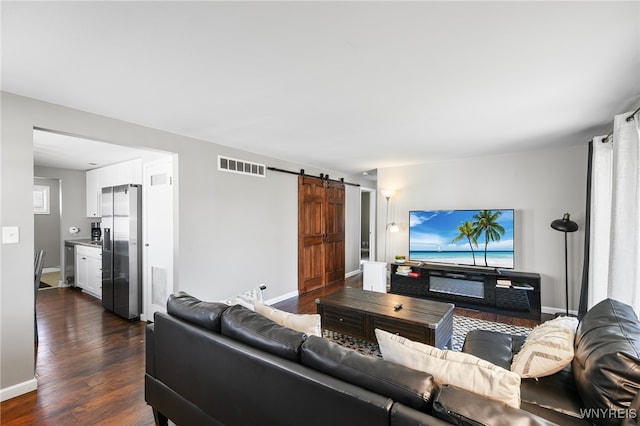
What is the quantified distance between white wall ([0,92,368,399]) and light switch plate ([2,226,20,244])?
3 cm

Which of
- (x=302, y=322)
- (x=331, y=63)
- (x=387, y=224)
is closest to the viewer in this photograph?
(x=302, y=322)

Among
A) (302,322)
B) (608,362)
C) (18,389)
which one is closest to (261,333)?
(302,322)

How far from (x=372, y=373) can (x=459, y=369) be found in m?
0.34

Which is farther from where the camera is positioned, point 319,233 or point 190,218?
point 319,233

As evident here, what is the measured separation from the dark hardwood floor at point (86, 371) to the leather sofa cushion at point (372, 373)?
1.51m

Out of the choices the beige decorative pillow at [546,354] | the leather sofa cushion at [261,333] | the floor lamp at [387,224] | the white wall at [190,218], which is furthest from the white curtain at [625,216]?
the white wall at [190,218]

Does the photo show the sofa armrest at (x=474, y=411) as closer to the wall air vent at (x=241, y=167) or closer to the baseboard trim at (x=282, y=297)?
the wall air vent at (x=241, y=167)

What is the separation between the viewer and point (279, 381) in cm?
128

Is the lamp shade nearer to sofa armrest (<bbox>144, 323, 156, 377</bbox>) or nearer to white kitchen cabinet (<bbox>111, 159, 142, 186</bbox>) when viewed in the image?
sofa armrest (<bbox>144, 323, 156, 377</bbox>)

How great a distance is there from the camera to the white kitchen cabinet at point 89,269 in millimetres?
4715

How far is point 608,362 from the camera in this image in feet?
3.80

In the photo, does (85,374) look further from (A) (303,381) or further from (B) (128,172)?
(B) (128,172)

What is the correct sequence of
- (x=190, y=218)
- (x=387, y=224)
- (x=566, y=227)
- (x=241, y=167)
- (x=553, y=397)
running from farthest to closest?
1. (x=387, y=224)
2. (x=241, y=167)
3. (x=566, y=227)
4. (x=190, y=218)
5. (x=553, y=397)

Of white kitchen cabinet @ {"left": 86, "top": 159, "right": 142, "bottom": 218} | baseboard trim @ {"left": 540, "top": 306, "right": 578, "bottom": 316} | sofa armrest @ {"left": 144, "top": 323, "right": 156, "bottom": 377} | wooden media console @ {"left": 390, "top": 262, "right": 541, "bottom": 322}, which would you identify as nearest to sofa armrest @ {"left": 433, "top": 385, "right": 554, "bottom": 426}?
sofa armrest @ {"left": 144, "top": 323, "right": 156, "bottom": 377}
